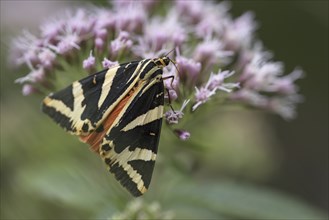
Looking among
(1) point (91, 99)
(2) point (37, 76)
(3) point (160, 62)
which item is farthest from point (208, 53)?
(2) point (37, 76)

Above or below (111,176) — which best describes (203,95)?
above

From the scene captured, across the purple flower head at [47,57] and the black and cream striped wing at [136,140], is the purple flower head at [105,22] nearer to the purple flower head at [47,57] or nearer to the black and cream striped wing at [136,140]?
the purple flower head at [47,57]

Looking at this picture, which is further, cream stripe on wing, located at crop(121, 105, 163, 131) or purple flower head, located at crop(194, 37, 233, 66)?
purple flower head, located at crop(194, 37, 233, 66)

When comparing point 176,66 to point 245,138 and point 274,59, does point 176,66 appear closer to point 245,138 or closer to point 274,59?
point 245,138

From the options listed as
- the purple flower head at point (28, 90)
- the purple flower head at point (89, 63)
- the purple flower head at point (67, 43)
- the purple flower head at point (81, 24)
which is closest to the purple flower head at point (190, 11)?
the purple flower head at point (81, 24)

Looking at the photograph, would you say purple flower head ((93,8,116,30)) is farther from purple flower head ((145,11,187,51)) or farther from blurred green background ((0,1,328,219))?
blurred green background ((0,1,328,219))

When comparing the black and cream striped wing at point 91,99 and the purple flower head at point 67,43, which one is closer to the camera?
the black and cream striped wing at point 91,99

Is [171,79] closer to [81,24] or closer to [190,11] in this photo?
[81,24]

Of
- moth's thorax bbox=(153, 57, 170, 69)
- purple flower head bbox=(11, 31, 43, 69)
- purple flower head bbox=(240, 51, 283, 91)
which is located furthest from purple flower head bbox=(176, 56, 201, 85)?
purple flower head bbox=(11, 31, 43, 69)
